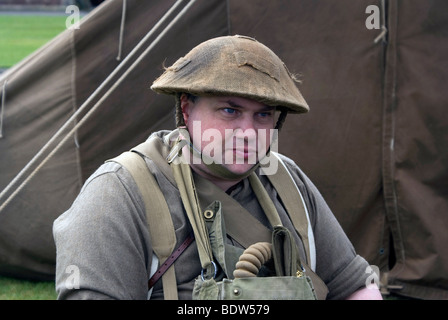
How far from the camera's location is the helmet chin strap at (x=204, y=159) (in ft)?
7.31

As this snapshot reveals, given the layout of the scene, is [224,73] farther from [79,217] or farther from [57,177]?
[57,177]

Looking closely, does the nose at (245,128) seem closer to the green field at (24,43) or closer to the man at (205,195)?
the man at (205,195)

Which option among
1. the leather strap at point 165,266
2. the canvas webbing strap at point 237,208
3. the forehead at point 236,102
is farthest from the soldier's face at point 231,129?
the leather strap at point 165,266

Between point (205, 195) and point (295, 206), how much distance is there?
13.1 inches

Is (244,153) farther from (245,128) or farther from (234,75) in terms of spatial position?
(234,75)

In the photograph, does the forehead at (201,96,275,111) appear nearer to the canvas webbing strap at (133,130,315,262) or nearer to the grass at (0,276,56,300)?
the canvas webbing strap at (133,130,315,262)

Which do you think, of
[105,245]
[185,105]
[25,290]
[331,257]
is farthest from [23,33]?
[105,245]

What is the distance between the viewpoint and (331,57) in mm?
4055

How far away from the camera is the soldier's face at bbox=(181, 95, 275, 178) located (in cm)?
220

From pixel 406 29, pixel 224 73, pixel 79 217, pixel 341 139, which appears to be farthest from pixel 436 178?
pixel 79 217

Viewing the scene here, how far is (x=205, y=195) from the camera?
2.25 m

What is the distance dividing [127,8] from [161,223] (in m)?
2.22
